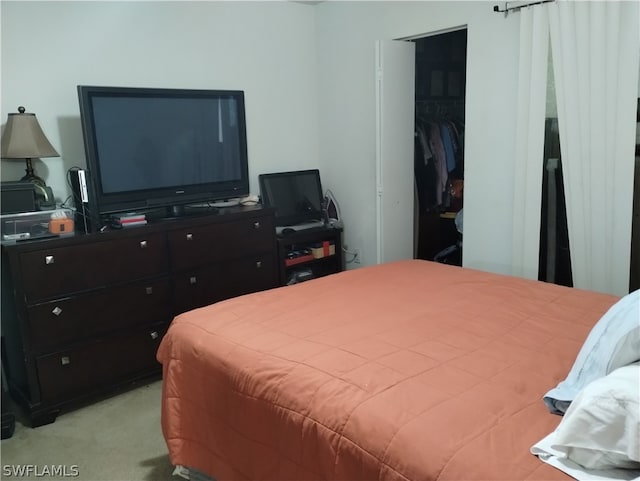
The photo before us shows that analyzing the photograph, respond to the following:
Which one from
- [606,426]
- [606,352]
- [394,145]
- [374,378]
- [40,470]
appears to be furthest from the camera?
[394,145]

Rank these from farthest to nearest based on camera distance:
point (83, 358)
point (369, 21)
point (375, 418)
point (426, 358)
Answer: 1. point (369, 21)
2. point (83, 358)
3. point (426, 358)
4. point (375, 418)

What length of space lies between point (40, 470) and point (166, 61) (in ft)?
8.01

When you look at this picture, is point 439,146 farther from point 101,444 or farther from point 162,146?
point 101,444

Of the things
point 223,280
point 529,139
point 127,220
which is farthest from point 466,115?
point 127,220

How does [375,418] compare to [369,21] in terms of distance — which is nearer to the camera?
[375,418]

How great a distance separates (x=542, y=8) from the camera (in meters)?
2.76

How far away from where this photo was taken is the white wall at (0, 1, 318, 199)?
2.88m

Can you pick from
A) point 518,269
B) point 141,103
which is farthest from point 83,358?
point 518,269

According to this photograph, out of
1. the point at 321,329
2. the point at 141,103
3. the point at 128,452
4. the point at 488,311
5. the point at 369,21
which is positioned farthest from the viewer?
the point at 369,21

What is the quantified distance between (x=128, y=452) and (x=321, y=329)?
119 centimetres

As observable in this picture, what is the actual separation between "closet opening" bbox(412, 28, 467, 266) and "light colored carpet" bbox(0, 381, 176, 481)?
8.49 ft

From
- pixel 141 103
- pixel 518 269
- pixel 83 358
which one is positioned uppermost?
pixel 141 103

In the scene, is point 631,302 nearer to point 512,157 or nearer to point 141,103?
point 512,157

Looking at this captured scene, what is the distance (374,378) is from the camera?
1.47 metres
